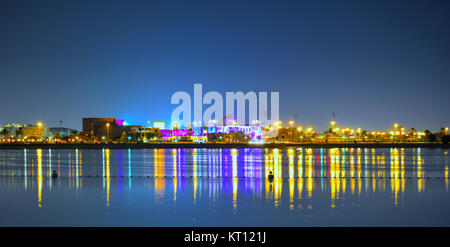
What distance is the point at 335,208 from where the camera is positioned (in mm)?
17016

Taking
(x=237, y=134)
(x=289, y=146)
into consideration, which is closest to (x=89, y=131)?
(x=237, y=134)

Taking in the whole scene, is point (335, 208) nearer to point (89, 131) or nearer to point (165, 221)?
point (165, 221)

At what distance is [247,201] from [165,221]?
4.68 meters
